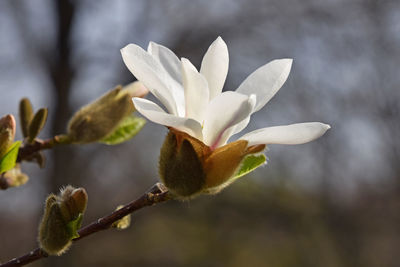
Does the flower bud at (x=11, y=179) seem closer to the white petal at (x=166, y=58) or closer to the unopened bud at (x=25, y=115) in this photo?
the unopened bud at (x=25, y=115)

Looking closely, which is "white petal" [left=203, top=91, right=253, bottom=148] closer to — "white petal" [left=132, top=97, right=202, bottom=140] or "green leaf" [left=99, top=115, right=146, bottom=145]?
"white petal" [left=132, top=97, right=202, bottom=140]

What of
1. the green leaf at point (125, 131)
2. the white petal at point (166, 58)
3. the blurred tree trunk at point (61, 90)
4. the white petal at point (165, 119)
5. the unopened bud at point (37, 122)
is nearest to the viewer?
the white petal at point (165, 119)

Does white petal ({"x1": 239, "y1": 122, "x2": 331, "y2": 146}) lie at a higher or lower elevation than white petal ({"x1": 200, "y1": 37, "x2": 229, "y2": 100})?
lower

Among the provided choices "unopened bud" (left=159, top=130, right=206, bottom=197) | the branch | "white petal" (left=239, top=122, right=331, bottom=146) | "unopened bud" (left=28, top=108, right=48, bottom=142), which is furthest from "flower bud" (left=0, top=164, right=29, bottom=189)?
"white petal" (left=239, top=122, right=331, bottom=146)

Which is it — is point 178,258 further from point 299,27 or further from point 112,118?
point 112,118

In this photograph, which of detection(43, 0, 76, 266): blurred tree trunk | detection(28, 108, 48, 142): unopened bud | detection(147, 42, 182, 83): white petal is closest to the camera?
detection(147, 42, 182, 83): white petal

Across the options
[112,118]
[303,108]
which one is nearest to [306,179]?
[303,108]

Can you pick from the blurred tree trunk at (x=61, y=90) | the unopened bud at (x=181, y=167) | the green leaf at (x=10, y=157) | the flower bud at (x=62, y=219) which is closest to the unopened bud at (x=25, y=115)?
the green leaf at (x=10, y=157)
